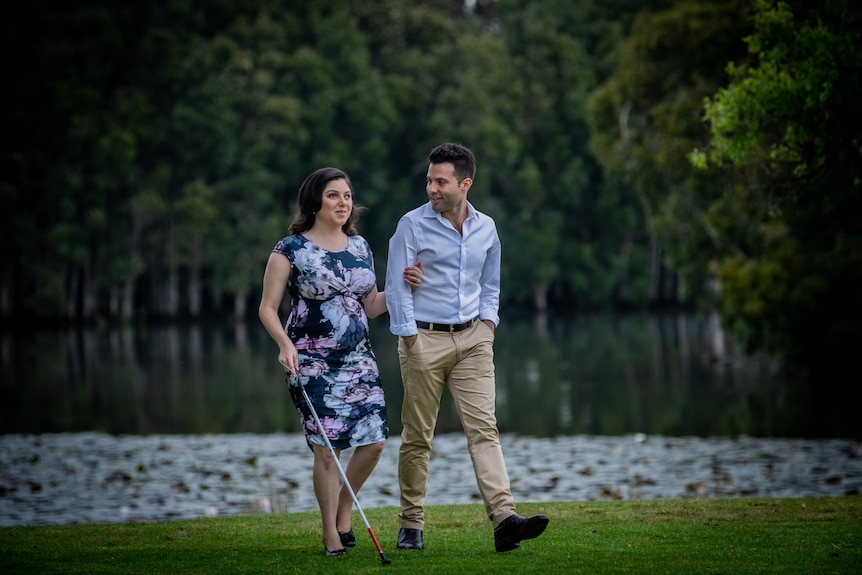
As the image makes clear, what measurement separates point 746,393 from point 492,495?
20.4m

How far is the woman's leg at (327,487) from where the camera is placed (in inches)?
325

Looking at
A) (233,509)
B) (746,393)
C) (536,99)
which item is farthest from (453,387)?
(536,99)

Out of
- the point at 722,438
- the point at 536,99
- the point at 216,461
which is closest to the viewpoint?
the point at 216,461

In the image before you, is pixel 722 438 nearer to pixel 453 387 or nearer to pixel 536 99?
pixel 453 387

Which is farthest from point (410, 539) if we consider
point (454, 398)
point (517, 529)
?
point (454, 398)

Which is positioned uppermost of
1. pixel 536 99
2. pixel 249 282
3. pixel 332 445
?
pixel 536 99

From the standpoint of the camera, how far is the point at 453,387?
8.48 meters

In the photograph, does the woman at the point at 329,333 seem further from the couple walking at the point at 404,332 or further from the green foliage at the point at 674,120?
the green foliage at the point at 674,120

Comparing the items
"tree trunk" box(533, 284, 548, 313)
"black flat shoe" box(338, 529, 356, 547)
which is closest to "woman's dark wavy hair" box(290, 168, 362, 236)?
"black flat shoe" box(338, 529, 356, 547)

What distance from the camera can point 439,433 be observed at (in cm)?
2225

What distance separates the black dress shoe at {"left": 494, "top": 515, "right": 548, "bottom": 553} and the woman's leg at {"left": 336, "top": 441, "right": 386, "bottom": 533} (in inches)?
35.1

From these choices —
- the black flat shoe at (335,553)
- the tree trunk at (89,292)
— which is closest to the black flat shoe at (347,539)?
the black flat shoe at (335,553)

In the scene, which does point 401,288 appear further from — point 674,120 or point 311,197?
point 674,120

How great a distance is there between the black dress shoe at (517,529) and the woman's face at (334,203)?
215 centimetres
